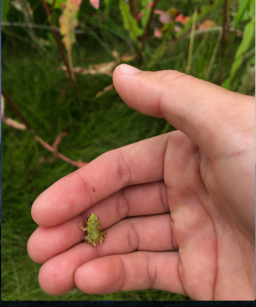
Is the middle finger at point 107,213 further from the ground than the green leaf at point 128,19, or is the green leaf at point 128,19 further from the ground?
the green leaf at point 128,19

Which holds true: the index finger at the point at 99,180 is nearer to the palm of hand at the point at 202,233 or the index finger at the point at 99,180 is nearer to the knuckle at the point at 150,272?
the palm of hand at the point at 202,233

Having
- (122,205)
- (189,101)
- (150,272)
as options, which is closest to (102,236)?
(122,205)

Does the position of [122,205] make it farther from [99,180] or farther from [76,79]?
[76,79]

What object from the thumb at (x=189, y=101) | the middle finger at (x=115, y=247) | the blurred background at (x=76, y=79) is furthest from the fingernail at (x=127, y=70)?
the middle finger at (x=115, y=247)

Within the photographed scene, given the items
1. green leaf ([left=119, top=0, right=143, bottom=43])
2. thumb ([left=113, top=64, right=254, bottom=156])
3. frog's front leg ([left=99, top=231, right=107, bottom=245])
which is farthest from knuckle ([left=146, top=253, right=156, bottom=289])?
green leaf ([left=119, top=0, right=143, bottom=43])

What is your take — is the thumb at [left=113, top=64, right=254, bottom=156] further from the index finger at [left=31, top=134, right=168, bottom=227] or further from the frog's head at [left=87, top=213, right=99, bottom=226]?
the frog's head at [left=87, top=213, right=99, bottom=226]

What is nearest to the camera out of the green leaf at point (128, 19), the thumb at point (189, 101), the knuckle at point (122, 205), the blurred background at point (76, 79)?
the thumb at point (189, 101)
